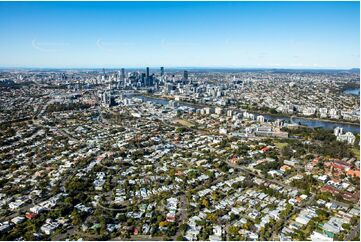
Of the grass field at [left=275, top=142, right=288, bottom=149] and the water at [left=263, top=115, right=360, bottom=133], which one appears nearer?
the grass field at [left=275, top=142, right=288, bottom=149]

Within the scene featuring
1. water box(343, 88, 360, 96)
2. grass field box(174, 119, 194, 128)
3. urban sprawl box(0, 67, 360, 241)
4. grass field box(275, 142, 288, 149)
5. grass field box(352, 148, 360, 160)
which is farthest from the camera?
water box(343, 88, 360, 96)

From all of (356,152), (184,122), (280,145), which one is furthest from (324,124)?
(184,122)

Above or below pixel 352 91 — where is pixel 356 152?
below

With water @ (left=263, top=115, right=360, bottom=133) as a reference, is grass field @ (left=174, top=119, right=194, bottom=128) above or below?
above

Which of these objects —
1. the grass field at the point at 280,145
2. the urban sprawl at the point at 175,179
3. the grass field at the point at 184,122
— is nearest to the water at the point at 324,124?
the urban sprawl at the point at 175,179

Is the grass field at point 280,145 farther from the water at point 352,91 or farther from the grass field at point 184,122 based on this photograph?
the water at point 352,91

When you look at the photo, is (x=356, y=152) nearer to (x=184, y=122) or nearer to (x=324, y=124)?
(x=324, y=124)

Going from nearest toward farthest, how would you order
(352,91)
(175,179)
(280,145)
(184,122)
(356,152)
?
(175,179), (356,152), (280,145), (184,122), (352,91)

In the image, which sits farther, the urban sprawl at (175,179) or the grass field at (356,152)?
the grass field at (356,152)

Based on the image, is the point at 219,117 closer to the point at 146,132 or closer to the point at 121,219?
the point at 146,132

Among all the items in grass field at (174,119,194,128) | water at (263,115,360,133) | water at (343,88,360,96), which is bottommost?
water at (263,115,360,133)

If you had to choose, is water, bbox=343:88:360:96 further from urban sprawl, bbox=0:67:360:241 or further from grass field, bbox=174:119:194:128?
grass field, bbox=174:119:194:128

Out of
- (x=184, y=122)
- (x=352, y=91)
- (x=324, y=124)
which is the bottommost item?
(x=324, y=124)

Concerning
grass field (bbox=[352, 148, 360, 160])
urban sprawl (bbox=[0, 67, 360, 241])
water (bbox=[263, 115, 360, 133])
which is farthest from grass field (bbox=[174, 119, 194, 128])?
grass field (bbox=[352, 148, 360, 160])
